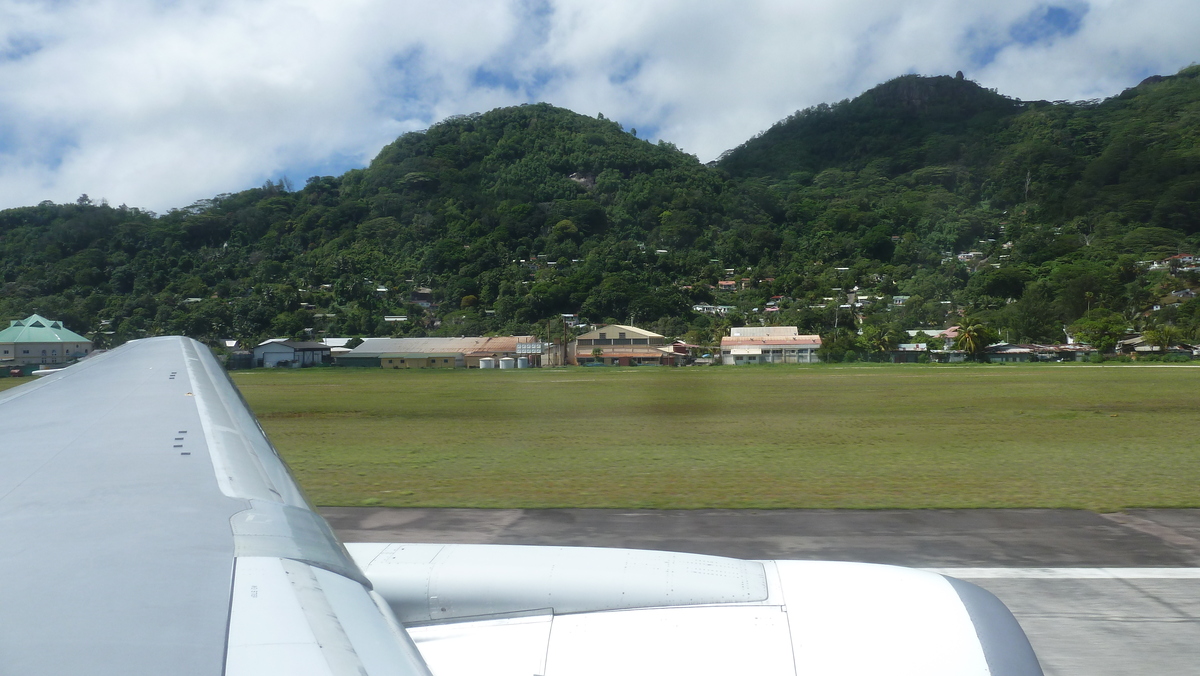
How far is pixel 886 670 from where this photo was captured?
1687 mm

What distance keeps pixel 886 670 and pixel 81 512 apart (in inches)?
69.7

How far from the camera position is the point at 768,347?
2203 inches

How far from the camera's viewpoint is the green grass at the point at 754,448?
28.8 ft

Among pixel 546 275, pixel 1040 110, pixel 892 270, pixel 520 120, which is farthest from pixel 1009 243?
pixel 520 120

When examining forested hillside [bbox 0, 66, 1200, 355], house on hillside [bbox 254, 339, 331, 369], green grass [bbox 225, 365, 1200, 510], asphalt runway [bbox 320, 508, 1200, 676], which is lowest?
green grass [bbox 225, 365, 1200, 510]

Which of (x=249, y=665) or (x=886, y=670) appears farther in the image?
(x=886, y=670)

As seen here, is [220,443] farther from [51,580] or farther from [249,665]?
[249,665]

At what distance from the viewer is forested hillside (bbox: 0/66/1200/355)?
40.9 m

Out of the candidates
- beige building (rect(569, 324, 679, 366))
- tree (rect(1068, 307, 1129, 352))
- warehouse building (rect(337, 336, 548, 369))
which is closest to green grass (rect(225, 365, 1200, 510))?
beige building (rect(569, 324, 679, 366))

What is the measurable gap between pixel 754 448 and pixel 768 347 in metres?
43.6

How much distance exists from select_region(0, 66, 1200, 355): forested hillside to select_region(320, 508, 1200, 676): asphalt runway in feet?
52.8

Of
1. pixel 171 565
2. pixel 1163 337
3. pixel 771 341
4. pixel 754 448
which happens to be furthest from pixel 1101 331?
pixel 171 565

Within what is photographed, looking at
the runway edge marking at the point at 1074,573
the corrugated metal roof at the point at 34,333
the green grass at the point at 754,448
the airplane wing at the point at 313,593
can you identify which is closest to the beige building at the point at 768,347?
the green grass at the point at 754,448

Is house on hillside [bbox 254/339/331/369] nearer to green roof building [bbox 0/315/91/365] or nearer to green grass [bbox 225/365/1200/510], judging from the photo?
green grass [bbox 225/365/1200/510]
